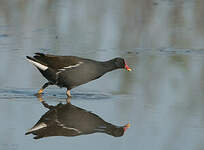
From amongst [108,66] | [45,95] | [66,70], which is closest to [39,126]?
[45,95]

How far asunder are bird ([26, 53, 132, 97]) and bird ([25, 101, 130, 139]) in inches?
33.9

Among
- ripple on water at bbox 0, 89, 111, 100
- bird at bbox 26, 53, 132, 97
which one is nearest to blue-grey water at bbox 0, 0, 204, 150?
ripple on water at bbox 0, 89, 111, 100

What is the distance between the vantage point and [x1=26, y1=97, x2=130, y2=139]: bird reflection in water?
6012mm

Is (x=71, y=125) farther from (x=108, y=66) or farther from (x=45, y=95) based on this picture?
(x=108, y=66)

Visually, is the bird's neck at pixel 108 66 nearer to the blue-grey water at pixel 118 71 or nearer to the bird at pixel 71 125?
the blue-grey water at pixel 118 71

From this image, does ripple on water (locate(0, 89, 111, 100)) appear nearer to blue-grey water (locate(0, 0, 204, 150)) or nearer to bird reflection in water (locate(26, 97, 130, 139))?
blue-grey water (locate(0, 0, 204, 150))

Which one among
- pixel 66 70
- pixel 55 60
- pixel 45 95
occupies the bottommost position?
pixel 45 95

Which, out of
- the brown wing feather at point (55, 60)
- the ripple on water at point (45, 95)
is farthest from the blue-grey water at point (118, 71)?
the brown wing feather at point (55, 60)

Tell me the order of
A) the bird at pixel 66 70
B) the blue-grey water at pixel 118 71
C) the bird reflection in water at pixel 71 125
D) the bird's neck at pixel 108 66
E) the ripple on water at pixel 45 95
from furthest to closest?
the bird's neck at pixel 108 66, the bird at pixel 66 70, the ripple on water at pixel 45 95, the bird reflection in water at pixel 71 125, the blue-grey water at pixel 118 71

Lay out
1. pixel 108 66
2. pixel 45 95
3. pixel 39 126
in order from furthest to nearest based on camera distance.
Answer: pixel 108 66
pixel 45 95
pixel 39 126

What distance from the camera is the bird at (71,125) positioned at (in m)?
6.00

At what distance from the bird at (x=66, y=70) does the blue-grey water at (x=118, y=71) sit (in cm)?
16

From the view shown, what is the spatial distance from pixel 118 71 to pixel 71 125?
2654 mm

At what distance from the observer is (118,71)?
8828 mm
